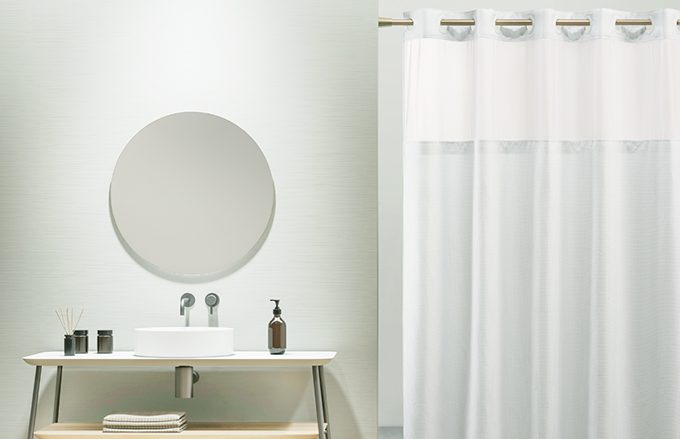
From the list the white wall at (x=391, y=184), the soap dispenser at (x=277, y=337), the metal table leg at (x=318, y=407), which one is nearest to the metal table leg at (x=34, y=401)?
the soap dispenser at (x=277, y=337)

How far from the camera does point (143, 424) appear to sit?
8.47 ft

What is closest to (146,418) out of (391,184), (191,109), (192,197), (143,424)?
(143,424)

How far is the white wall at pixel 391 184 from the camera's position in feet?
11.3

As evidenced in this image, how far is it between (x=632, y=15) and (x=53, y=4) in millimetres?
2082

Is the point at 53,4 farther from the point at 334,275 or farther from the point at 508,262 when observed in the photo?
the point at 508,262

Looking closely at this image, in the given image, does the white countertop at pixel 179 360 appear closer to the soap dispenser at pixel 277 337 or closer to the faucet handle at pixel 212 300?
the soap dispenser at pixel 277 337

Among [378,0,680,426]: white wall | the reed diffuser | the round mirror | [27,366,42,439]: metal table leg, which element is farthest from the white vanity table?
[378,0,680,426]: white wall

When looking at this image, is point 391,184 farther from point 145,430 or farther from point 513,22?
point 145,430

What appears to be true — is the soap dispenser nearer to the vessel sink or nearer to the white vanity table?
the white vanity table

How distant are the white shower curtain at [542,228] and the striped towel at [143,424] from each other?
817mm

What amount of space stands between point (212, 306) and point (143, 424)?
18.2 inches

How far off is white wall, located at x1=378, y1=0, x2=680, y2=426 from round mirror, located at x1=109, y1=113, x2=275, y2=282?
708 millimetres

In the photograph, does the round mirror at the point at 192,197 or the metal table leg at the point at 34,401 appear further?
the round mirror at the point at 192,197

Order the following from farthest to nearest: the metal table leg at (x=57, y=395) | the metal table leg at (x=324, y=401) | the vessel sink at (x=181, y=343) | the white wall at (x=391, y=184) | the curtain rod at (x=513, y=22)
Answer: the white wall at (x=391, y=184)
the curtain rod at (x=513, y=22)
the metal table leg at (x=57, y=395)
the metal table leg at (x=324, y=401)
the vessel sink at (x=181, y=343)
